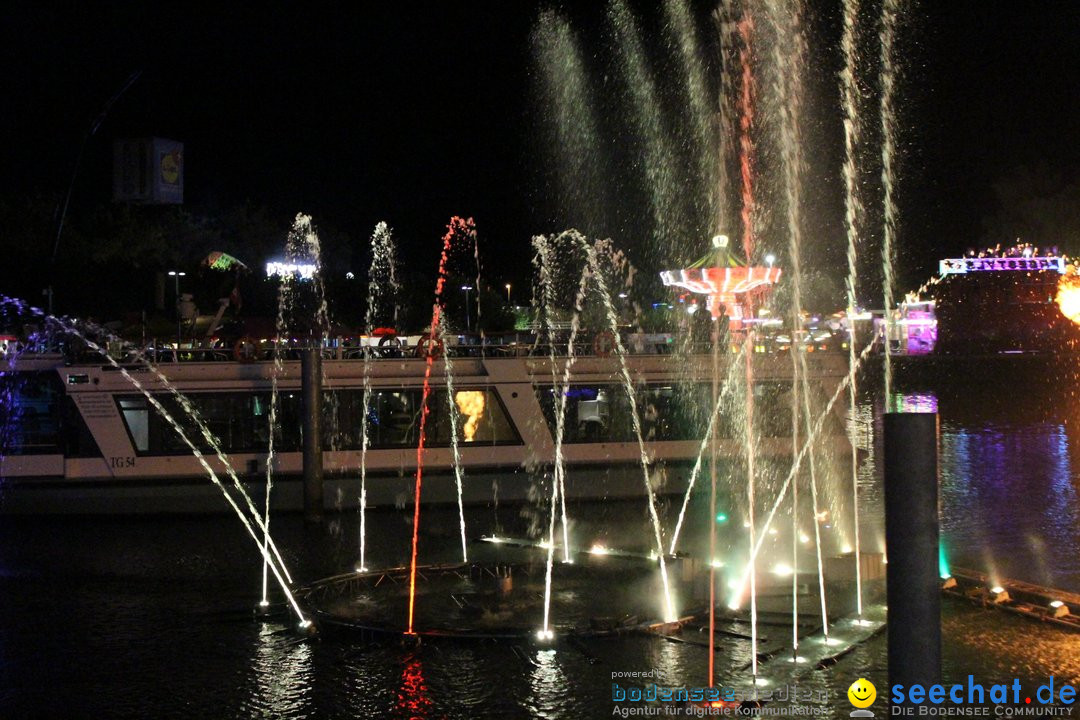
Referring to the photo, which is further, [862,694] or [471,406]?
[471,406]

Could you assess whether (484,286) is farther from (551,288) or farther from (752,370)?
(752,370)

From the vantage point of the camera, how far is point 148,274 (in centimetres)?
4925

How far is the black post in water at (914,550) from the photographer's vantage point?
4.45m

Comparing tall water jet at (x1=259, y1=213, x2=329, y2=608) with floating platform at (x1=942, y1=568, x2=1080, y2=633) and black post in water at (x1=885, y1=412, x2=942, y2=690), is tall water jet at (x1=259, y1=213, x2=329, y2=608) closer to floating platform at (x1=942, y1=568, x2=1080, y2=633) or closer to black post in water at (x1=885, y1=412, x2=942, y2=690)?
floating platform at (x1=942, y1=568, x2=1080, y2=633)

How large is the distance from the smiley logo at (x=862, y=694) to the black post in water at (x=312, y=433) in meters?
11.5

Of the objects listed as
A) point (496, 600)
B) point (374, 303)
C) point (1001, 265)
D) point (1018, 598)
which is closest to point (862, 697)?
point (1018, 598)

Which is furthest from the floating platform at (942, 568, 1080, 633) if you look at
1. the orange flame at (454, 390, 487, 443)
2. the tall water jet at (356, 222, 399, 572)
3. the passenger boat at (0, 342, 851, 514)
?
the orange flame at (454, 390, 487, 443)

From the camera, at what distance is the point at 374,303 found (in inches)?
2013

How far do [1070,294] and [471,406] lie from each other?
54.1 meters

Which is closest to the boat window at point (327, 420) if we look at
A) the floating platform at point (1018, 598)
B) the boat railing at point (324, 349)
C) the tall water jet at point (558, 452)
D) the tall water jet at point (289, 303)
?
the tall water jet at point (289, 303)

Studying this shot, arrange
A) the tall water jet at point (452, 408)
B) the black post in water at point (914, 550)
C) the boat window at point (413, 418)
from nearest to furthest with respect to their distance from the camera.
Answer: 1. the black post in water at point (914, 550)
2. the tall water jet at point (452, 408)
3. the boat window at point (413, 418)

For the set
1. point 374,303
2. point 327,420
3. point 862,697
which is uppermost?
point 374,303

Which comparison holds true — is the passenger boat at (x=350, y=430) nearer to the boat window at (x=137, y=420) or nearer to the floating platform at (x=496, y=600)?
the boat window at (x=137, y=420)

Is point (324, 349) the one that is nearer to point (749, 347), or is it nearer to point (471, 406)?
point (471, 406)
